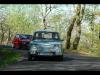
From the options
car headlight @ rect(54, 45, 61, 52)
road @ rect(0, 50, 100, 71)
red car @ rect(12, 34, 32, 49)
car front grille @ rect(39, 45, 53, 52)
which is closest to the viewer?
road @ rect(0, 50, 100, 71)

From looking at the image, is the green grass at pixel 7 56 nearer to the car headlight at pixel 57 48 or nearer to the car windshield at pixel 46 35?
the car windshield at pixel 46 35

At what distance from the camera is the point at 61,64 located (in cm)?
1245

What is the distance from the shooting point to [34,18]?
12.8 m

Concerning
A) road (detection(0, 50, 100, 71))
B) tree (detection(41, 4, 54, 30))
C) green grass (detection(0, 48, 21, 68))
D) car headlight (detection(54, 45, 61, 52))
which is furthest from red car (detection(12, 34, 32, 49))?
car headlight (detection(54, 45, 61, 52))

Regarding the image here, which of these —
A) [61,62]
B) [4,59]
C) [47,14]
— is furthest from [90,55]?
[4,59]

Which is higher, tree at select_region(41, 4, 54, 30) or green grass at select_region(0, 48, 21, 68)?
tree at select_region(41, 4, 54, 30)

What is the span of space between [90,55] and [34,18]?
2.28m

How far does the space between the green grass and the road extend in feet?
0.54

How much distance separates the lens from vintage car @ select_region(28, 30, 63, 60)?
12461 millimetres

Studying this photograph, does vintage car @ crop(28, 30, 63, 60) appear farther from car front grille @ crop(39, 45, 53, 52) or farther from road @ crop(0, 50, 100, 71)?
road @ crop(0, 50, 100, 71)

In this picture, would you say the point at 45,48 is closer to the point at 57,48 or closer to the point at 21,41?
the point at 57,48

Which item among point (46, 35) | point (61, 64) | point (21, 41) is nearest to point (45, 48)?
point (46, 35)

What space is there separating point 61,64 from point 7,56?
1.79 m
